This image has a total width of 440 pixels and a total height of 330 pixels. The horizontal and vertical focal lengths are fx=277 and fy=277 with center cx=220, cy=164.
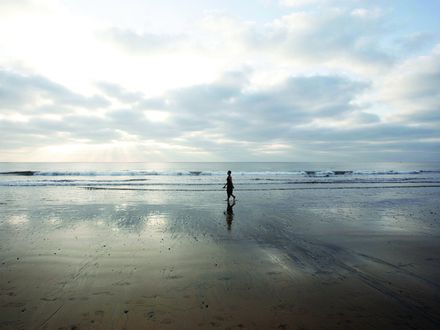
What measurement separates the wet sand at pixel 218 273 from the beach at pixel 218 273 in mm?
29

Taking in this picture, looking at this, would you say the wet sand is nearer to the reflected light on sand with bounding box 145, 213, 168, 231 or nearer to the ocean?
the reflected light on sand with bounding box 145, 213, 168, 231

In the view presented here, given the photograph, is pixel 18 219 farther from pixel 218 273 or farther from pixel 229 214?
pixel 218 273

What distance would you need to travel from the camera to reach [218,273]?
20.8 ft

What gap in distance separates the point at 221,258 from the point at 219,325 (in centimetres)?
317

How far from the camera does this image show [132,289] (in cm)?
548

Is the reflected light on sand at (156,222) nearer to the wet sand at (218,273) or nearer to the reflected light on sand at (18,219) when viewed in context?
the wet sand at (218,273)

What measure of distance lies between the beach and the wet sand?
3cm

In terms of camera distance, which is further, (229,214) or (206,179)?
(206,179)

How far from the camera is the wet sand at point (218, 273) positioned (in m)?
4.48

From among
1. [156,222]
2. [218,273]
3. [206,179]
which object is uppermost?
[206,179]

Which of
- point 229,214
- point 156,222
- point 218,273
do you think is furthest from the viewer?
point 229,214

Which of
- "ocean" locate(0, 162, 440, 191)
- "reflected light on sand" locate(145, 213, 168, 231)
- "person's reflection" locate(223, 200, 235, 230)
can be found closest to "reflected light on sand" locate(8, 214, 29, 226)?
"reflected light on sand" locate(145, 213, 168, 231)

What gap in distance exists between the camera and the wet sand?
4.48 metres

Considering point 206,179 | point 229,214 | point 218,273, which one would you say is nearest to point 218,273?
point 218,273
